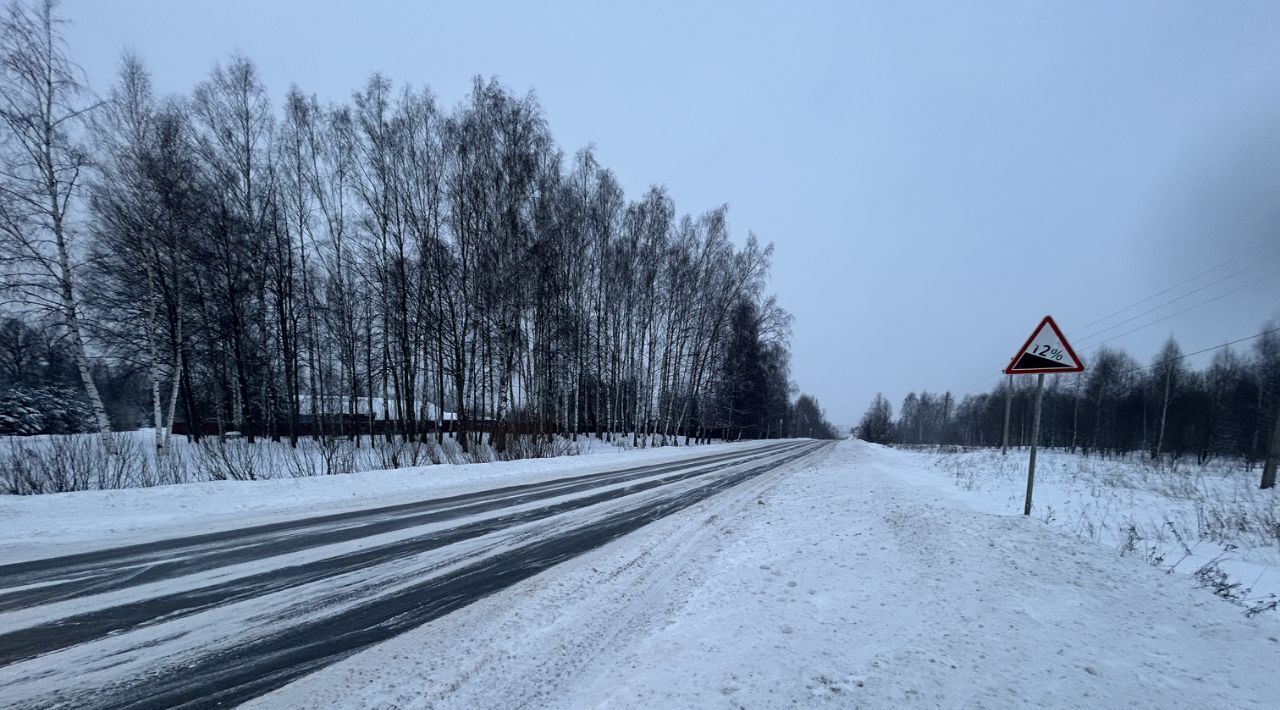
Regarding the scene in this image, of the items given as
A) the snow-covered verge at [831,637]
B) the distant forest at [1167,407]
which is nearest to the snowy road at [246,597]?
the snow-covered verge at [831,637]

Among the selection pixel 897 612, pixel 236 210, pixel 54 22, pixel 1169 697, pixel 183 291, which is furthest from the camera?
pixel 236 210

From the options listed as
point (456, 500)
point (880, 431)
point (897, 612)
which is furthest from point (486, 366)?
point (880, 431)

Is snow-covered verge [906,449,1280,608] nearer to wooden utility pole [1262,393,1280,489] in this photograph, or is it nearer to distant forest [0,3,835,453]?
wooden utility pole [1262,393,1280,489]

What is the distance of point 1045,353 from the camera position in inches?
270

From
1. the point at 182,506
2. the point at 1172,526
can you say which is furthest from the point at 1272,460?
the point at 182,506

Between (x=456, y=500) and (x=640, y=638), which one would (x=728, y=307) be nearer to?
(x=456, y=500)

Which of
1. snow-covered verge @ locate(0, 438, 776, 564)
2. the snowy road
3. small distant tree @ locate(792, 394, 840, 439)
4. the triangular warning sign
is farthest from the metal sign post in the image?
small distant tree @ locate(792, 394, 840, 439)

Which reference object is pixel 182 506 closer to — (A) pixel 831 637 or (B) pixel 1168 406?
(A) pixel 831 637

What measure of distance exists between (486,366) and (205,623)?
18.5 meters

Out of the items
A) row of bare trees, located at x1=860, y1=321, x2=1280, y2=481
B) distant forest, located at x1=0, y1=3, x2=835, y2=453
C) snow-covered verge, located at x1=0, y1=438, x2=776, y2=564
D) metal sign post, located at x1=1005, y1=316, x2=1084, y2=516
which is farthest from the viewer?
row of bare trees, located at x1=860, y1=321, x2=1280, y2=481

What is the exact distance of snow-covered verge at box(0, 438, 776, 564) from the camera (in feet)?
18.5

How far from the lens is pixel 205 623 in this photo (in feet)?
10.8

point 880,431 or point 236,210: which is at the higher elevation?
point 236,210

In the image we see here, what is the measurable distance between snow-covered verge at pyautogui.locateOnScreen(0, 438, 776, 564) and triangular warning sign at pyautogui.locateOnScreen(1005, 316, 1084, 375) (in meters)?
9.73
